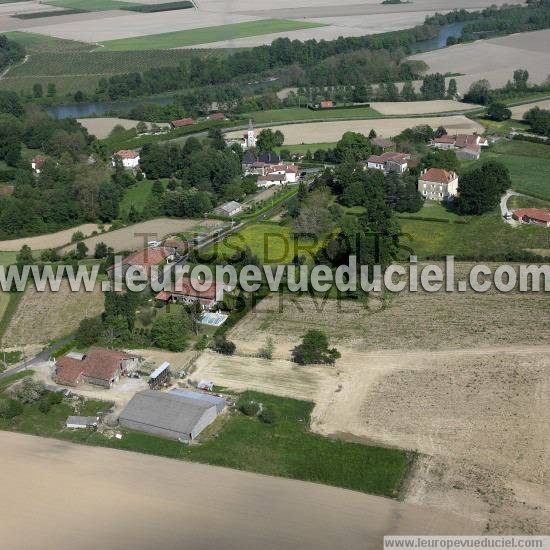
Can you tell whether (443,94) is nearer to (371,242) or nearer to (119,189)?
(119,189)

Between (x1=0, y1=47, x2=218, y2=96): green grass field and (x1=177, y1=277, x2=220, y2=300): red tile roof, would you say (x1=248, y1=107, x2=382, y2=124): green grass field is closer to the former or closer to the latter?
(x1=0, y1=47, x2=218, y2=96): green grass field

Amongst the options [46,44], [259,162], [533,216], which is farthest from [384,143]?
[46,44]

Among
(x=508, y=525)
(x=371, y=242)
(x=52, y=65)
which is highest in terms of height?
(x=52, y=65)

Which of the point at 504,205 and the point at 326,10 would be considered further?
the point at 326,10

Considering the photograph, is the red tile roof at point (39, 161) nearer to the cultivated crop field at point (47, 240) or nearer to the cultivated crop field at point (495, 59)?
the cultivated crop field at point (47, 240)

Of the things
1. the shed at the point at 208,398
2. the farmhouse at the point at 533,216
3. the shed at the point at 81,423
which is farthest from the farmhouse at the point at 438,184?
the shed at the point at 81,423

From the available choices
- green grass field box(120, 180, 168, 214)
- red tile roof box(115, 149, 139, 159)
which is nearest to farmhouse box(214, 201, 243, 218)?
green grass field box(120, 180, 168, 214)

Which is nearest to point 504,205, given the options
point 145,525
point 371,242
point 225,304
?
point 371,242
